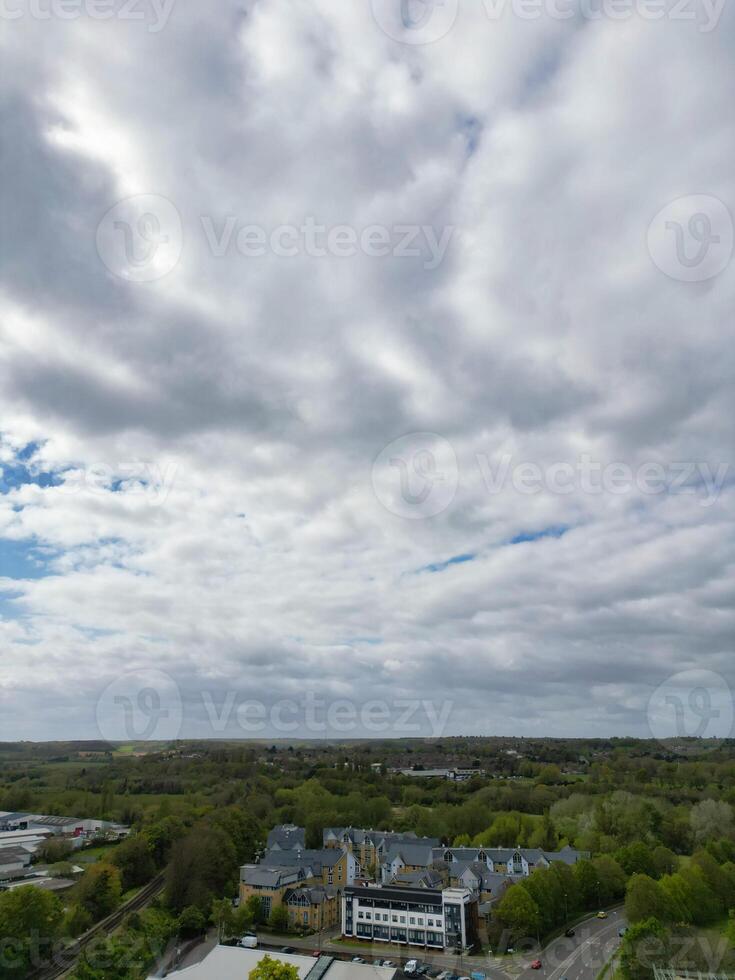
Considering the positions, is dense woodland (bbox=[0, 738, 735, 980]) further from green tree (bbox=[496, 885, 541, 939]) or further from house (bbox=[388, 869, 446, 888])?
house (bbox=[388, 869, 446, 888])

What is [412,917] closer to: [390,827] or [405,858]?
[405,858]

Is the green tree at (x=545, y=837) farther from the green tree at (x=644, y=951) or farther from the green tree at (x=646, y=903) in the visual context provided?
the green tree at (x=644, y=951)

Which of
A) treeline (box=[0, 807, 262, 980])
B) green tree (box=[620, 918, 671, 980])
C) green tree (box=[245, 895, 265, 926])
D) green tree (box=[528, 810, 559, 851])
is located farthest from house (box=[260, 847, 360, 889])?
green tree (box=[620, 918, 671, 980])

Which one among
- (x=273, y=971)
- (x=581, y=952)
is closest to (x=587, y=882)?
(x=581, y=952)

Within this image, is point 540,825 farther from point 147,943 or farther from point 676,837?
point 147,943

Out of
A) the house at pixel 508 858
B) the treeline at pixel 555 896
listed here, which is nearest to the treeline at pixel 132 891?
the house at pixel 508 858
